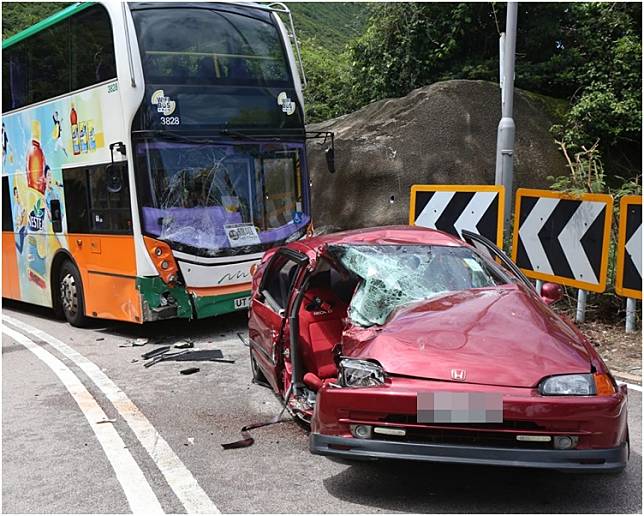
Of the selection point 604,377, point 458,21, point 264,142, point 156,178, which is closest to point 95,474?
point 604,377

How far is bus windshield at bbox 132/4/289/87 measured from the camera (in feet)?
27.0

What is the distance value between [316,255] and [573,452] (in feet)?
7.95

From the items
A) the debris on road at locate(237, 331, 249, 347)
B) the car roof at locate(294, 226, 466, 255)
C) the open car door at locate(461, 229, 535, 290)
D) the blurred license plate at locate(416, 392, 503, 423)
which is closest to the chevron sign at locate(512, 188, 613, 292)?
the open car door at locate(461, 229, 535, 290)

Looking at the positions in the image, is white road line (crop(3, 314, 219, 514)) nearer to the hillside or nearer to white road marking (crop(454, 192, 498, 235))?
white road marking (crop(454, 192, 498, 235))

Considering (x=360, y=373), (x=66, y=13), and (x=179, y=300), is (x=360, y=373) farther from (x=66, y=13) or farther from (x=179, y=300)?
(x=66, y=13)

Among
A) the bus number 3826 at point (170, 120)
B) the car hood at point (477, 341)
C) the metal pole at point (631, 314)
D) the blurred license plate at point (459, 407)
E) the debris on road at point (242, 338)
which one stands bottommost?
the debris on road at point (242, 338)

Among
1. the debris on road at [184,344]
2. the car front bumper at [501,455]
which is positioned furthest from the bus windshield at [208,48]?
the car front bumper at [501,455]

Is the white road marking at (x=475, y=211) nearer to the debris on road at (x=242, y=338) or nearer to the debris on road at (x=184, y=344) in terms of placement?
the debris on road at (x=242, y=338)

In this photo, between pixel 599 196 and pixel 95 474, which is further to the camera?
pixel 599 196

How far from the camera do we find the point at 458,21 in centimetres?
1617

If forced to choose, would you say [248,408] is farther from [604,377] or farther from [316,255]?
[604,377]

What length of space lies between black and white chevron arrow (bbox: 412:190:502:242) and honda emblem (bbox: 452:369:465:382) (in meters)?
5.02

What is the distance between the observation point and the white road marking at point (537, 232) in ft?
26.5

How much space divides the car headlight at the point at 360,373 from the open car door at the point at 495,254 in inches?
65.7
